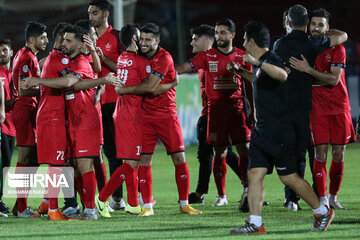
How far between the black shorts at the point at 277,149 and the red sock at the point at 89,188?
1.98 metres

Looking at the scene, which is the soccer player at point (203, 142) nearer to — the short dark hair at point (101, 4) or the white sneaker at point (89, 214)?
the short dark hair at point (101, 4)

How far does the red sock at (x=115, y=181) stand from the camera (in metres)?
8.47

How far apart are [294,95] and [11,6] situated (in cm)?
1396

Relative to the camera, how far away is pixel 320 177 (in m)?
8.91

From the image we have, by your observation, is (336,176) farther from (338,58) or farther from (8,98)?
(8,98)

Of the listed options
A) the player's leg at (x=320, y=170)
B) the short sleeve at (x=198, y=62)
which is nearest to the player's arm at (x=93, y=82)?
the short sleeve at (x=198, y=62)

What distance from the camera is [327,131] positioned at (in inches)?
357

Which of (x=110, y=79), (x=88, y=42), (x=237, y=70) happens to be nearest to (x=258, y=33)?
(x=237, y=70)

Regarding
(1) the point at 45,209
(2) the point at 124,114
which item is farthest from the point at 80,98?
→ (1) the point at 45,209

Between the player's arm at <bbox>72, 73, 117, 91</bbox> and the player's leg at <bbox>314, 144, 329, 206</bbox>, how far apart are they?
2.53 metres

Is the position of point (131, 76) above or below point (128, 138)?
above

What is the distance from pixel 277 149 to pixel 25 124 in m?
3.19

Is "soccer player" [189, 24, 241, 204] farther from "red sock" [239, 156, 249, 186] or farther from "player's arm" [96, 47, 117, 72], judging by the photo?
"player's arm" [96, 47, 117, 72]

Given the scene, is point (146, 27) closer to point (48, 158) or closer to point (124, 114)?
point (124, 114)
